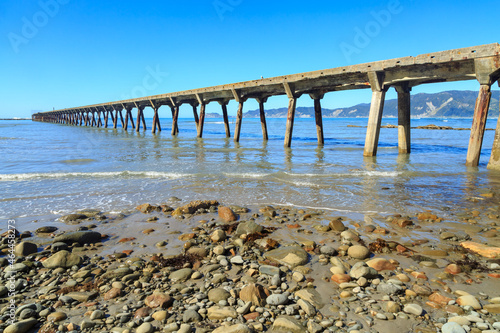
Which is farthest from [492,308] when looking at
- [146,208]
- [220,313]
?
[146,208]

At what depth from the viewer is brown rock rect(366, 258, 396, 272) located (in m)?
3.67

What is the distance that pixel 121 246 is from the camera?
4629 millimetres

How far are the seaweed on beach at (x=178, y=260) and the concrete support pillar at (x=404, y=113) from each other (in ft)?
49.5

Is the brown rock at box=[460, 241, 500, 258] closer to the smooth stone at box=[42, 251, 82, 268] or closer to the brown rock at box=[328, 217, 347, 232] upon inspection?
the brown rock at box=[328, 217, 347, 232]

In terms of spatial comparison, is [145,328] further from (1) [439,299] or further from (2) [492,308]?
(2) [492,308]

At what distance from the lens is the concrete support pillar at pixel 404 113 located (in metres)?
15.3

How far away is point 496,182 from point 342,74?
8951mm

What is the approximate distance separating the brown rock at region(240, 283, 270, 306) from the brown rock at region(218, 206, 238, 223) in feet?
8.71

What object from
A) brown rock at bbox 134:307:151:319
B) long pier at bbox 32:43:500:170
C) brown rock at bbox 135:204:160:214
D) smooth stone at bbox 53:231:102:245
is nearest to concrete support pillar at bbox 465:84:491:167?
long pier at bbox 32:43:500:170

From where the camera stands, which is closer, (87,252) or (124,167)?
(87,252)

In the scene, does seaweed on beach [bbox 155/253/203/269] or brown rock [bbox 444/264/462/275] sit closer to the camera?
brown rock [bbox 444/264/462/275]

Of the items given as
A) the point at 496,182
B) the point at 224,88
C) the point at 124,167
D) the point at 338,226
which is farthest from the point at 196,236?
the point at 224,88

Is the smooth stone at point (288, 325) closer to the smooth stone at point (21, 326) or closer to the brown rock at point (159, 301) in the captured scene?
the brown rock at point (159, 301)

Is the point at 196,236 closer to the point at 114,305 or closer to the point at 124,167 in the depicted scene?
the point at 114,305
